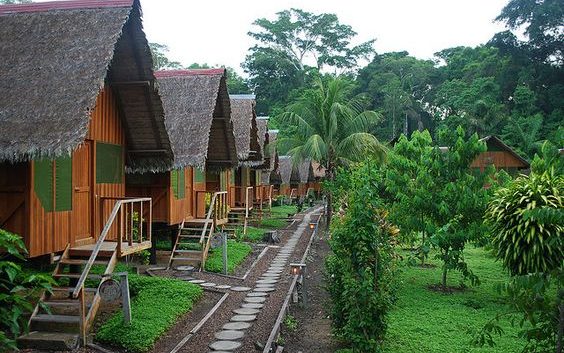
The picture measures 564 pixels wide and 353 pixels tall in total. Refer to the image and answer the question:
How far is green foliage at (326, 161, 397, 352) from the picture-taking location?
750 centimetres

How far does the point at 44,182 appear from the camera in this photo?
8.66 m

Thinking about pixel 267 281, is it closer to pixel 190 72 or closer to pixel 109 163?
pixel 109 163

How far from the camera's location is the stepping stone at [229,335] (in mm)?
8672

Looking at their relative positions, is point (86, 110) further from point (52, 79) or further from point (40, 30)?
point (40, 30)

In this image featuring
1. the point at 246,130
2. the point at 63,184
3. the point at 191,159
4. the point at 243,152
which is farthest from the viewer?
the point at 246,130

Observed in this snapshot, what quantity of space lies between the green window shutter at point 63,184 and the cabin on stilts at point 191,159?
11.7ft

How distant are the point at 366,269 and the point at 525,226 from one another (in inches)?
197

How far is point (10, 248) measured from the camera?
368cm

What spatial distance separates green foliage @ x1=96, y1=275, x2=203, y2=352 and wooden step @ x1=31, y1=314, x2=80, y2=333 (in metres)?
0.47

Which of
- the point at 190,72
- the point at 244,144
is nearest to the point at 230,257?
the point at 190,72

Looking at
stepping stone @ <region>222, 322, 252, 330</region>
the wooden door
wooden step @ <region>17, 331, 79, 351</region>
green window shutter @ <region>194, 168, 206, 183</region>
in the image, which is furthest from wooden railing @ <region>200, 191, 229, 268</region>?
wooden step @ <region>17, 331, 79, 351</region>

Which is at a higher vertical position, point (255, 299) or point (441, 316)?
point (255, 299)

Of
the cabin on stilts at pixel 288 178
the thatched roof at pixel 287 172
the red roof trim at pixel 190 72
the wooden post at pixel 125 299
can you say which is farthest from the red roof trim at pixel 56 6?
the thatched roof at pixel 287 172

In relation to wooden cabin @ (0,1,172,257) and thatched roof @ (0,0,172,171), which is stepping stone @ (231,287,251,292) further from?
thatched roof @ (0,0,172,171)
